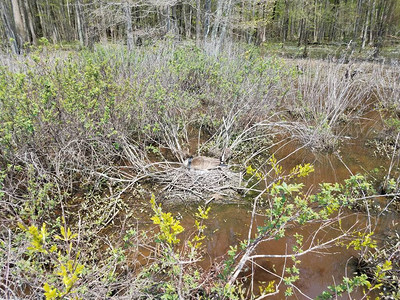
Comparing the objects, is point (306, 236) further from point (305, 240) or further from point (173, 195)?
point (173, 195)

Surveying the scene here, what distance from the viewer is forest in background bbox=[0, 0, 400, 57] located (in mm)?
10227

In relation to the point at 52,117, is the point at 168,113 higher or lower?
lower

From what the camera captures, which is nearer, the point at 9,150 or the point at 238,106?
the point at 9,150

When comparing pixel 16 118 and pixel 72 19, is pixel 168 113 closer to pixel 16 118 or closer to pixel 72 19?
pixel 16 118

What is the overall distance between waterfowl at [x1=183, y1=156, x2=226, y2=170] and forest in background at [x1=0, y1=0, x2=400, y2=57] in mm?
6902

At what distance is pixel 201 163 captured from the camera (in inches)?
145

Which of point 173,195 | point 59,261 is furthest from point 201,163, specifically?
point 59,261

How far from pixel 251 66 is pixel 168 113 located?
204cm

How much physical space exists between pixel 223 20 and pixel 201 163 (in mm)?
7328

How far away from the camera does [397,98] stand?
6.21m

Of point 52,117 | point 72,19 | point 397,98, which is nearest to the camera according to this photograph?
point 52,117

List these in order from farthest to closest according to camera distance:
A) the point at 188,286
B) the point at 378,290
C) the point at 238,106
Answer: the point at 238,106 → the point at 378,290 → the point at 188,286

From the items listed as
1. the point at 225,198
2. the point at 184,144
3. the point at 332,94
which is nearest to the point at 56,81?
the point at 184,144

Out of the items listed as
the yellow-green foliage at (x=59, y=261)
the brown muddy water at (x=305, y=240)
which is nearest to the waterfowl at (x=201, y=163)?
the brown muddy water at (x=305, y=240)
